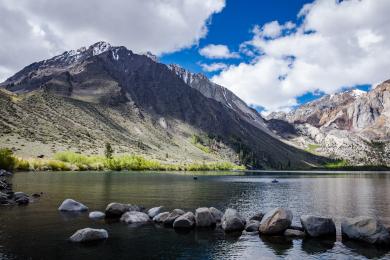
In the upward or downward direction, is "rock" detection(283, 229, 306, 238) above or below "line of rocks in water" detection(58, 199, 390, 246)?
below

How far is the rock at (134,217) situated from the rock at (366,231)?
72.8 feet

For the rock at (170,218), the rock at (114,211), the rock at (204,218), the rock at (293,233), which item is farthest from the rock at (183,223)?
the rock at (293,233)

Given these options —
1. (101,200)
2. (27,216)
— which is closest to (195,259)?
(27,216)

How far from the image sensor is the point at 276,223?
124 ft

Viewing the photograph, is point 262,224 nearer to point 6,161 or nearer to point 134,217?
point 134,217

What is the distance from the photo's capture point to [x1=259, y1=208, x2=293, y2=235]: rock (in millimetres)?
37719

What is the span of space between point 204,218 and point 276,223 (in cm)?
818

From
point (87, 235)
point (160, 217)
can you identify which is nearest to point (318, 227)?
point (160, 217)

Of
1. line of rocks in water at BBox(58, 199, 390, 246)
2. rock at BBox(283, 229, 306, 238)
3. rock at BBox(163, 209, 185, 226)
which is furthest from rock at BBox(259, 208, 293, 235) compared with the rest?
rock at BBox(163, 209, 185, 226)

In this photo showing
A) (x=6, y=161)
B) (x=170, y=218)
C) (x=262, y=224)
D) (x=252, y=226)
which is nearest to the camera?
(x=262, y=224)

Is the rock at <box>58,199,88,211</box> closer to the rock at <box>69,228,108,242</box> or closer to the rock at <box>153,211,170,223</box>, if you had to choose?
the rock at <box>153,211,170,223</box>

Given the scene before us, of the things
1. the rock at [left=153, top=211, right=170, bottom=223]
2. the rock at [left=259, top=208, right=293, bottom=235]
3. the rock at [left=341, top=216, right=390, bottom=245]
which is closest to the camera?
the rock at [left=341, top=216, right=390, bottom=245]

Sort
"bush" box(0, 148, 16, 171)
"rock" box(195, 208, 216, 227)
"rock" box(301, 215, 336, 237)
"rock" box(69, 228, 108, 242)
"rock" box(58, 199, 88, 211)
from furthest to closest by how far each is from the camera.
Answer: "bush" box(0, 148, 16, 171) → "rock" box(58, 199, 88, 211) → "rock" box(195, 208, 216, 227) → "rock" box(301, 215, 336, 237) → "rock" box(69, 228, 108, 242)

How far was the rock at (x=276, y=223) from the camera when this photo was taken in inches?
1485
